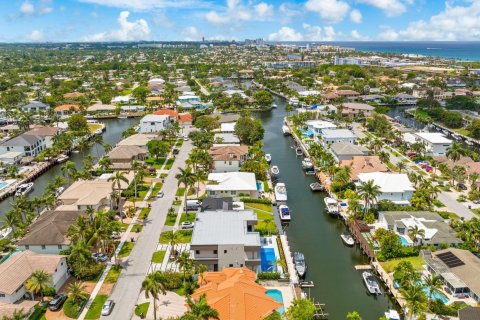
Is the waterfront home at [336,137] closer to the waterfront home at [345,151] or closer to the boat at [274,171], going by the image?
the waterfront home at [345,151]

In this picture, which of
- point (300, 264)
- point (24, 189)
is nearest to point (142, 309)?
point (300, 264)

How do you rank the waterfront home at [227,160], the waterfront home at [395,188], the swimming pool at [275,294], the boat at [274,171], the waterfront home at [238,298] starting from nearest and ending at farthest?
the waterfront home at [238,298], the swimming pool at [275,294], the waterfront home at [395,188], the waterfront home at [227,160], the boat at [274,171]

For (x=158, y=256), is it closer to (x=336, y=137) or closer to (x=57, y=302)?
(x=57, y=302)

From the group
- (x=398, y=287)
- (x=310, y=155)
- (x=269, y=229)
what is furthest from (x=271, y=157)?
(x=398, y=287)

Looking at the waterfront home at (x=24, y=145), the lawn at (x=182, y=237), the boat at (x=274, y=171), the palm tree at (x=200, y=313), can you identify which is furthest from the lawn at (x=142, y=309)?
the waterfront home at (x=24, y=145)

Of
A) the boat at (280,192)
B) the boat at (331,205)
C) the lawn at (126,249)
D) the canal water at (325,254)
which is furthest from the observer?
the boat at (280,192)
